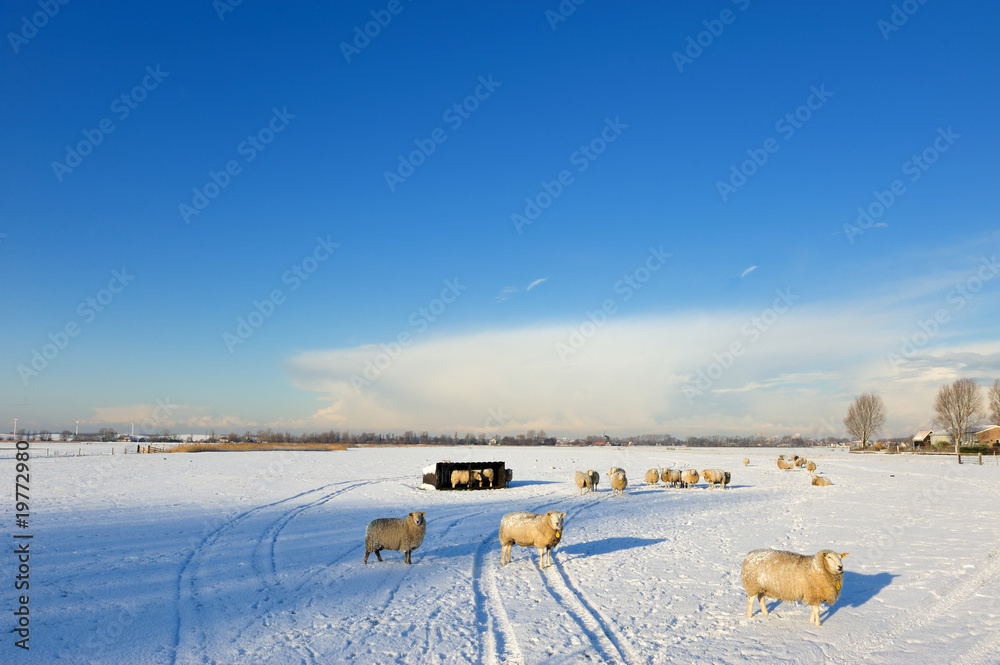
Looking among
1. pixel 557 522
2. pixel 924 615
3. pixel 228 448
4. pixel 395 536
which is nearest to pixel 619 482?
pixel 557 522

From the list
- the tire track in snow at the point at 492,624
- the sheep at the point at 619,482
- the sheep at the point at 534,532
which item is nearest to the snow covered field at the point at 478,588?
the tire track in snow at the point at 492,624

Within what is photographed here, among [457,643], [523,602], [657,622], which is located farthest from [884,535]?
[457,643]

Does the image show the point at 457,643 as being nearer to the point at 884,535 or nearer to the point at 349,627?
the point at 349,627

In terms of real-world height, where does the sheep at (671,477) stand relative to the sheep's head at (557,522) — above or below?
below

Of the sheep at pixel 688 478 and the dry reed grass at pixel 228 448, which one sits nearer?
the sheep at pixel 688 478

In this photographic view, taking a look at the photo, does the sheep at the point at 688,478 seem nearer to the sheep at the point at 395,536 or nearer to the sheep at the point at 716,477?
the sheep at the point at 716,477

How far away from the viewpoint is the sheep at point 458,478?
28.2 meters

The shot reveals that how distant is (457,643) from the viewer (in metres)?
7.80

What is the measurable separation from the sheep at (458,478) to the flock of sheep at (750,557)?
14.3 metres

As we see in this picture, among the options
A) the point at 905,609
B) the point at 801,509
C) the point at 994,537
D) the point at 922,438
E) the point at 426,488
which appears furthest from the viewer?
the point at 922,438

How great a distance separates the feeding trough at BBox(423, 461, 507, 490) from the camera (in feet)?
92.7

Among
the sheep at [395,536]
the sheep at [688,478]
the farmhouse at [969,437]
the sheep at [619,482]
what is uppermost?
the sheep at [395,536]

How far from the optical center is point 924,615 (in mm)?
8938

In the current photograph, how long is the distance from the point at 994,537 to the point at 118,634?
21.0 meters
